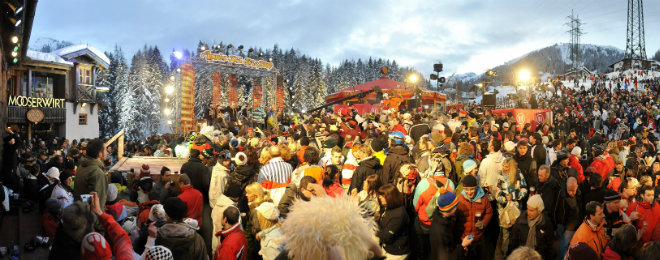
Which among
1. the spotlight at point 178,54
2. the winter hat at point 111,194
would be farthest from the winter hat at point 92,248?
the spotlight at point 178,54

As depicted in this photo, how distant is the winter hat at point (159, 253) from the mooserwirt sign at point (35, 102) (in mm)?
23901

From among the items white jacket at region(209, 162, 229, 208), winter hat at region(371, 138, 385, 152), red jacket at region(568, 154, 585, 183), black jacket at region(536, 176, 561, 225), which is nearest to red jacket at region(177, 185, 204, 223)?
white jacket at region(209, 162, 229, 208)

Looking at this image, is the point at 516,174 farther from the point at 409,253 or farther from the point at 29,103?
the point at 29,103

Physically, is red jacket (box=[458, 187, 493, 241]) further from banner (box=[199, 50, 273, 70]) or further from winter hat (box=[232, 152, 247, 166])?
banner (box=[199, 50, 273, 70])

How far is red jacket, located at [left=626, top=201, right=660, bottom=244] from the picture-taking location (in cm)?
441

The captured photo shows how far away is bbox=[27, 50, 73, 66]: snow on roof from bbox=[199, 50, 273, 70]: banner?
8.73 meters

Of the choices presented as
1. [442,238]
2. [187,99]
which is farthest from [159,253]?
[187,99]

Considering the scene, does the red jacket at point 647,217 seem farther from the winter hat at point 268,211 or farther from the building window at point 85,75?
the building window at point 85,75

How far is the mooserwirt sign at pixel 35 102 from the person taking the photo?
A: 21.6 meters

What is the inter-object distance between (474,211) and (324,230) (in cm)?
258

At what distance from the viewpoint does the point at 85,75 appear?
88.3ft

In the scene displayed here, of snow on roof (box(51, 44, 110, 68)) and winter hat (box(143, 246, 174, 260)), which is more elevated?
snow on roof (box(51, 44, 110, 68))

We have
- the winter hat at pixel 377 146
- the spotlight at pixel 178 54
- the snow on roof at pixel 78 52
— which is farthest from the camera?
the snow on roof at pixel 78 52

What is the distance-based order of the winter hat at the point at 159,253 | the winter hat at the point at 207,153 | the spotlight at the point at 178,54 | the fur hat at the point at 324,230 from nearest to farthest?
the fur hat at the point at 324,230, the winter hat at the point at 159,253, the winter hat at the point at 207,153, the spotlight at the point at 178,54
